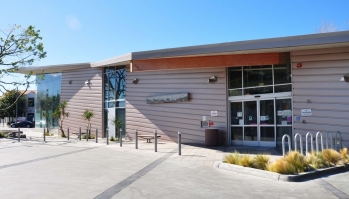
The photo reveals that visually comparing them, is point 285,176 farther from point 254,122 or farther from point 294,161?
point 254,122

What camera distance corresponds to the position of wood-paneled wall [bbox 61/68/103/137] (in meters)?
21.8

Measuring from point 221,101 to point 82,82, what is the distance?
12.7 m

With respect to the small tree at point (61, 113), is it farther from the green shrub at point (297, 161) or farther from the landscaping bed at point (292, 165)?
the green shrub at point (297, 161)

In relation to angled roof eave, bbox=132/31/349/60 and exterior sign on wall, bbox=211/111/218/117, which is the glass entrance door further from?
angled roof eave, bbox=132/31/349/60

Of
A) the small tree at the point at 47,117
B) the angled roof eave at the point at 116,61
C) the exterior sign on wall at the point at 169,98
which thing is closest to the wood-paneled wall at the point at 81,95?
the angled roof eave at the point at 116,61

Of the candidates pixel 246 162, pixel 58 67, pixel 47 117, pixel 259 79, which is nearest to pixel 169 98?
pixel 259 79

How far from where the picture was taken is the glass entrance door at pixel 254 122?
13.8 metres

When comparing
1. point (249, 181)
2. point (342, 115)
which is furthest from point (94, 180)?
point (342, 115)

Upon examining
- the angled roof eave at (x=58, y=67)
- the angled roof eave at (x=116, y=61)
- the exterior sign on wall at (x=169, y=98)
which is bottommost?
the exterior sign on wall at (x=169, y=98)

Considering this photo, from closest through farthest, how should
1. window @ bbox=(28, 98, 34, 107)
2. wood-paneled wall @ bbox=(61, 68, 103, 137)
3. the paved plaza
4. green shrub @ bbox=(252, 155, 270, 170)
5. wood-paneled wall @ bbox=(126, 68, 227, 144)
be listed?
the paved plaza → green shrub @ bbox=(252, 155, 270, 170) → wood-paneled wall @ bbox=(126, 68, 227, 144) → wood-paneled wall @ bbox=(61, 68, 103, 137) → window @ bbox=(28, 98, 34, 107)

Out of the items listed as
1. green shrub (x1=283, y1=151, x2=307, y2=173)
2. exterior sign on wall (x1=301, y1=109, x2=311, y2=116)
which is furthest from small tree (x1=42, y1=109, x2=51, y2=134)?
green shrub (x1=283, y1=151, x2=307, y2=173)

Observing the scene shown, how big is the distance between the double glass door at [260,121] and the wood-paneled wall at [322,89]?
71 centimetres

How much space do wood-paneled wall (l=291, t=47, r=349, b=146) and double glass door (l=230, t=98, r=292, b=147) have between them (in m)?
0.71

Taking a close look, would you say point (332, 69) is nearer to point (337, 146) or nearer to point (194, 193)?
point (337, 146)
